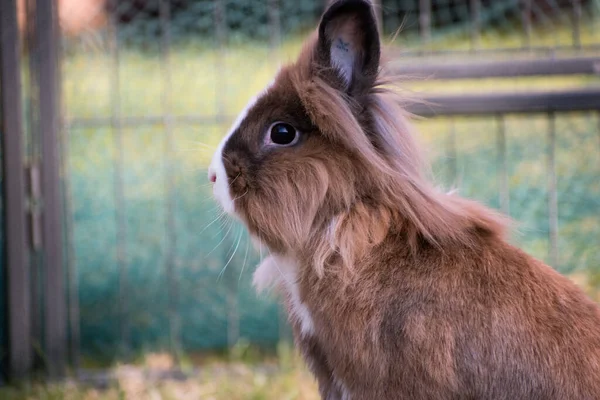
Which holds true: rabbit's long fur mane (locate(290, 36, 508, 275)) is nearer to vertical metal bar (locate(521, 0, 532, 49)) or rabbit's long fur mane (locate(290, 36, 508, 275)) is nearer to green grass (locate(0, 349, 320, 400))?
green grass (locate(0, 349, 320, 400))

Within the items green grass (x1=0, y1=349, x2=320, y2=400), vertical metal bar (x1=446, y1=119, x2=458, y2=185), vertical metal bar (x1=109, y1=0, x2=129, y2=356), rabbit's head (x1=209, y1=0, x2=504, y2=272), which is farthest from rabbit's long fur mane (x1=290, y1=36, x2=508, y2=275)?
vertical metal bar (x1=446, y1=119, x2=458, y2=185)

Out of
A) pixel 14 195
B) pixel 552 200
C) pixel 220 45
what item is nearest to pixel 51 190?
pixel 14 195

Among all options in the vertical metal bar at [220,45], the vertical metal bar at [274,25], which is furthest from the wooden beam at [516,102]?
the vertical metal bar at [220,45]

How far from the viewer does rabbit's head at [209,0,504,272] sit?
2398mm

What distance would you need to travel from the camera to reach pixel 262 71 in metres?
4.59

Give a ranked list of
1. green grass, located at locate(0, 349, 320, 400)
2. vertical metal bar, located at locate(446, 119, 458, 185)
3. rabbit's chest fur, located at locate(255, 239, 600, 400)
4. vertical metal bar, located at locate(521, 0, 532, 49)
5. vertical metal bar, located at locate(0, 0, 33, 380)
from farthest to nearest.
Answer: vertical metal bar, located at locate(446, 119, 458, 185) < vertical metal bar, located at locate(521, 0, 532, 49) < vertical metal bar, located at locate(0, 0, 33, 380) < green grass, located at locate(0, 349, 320, 400) < rabbit's chest fur, located at locate(255, 239, 600, 400)

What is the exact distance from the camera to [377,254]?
2.42m

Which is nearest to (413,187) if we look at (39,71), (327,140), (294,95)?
(327,140)

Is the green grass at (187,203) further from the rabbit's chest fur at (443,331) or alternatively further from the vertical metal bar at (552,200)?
the rabbit's chest fur at (443,331)

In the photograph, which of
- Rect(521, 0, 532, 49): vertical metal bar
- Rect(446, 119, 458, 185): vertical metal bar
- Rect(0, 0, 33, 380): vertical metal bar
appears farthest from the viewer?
Rect(446, 119, 458, 185): vertical metal bar

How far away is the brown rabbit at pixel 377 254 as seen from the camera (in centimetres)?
227

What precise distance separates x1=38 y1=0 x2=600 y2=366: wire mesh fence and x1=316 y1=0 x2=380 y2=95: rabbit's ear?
1710 mm

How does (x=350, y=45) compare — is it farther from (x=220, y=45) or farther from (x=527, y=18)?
(x=527, y=18)

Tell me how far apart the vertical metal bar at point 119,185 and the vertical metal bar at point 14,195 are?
505 mm
